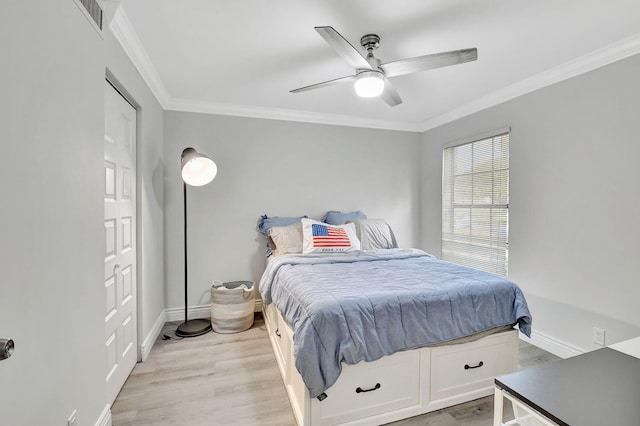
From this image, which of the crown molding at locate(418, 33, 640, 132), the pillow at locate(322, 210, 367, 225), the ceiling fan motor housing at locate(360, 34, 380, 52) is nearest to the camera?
the ceiling fan motor housing at locate(360, 34, 380, 52)

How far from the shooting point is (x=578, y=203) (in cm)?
247

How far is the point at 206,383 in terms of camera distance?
2.16 metres

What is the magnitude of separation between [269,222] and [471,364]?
2377mm

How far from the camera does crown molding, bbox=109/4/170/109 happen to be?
1.83m

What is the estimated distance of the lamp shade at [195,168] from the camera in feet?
9.17

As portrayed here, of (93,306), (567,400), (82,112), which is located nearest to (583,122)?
(567,400)

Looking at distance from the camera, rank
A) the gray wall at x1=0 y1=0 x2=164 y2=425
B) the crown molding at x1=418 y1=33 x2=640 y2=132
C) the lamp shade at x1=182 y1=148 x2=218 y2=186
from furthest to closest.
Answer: the lamp shade at x1=182 y1=148 x2=218 y2=186 < the crown molding at x1=418 y1=33 x2=640 y2=132 < the gray wall at x1=0 y1=0 x2=164 y2=425

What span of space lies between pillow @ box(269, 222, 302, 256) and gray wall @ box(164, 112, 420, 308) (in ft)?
1.24

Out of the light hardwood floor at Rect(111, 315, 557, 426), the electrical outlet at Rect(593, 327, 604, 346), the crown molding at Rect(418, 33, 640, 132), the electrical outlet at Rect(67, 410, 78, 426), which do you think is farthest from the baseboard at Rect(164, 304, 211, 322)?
the crown molding at Rect(418, 33, 640, 132)

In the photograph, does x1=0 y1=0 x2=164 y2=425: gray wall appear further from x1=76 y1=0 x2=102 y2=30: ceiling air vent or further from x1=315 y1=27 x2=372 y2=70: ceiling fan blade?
x1=315 y1=27 x2=372 y2=70: ceiling fan blade

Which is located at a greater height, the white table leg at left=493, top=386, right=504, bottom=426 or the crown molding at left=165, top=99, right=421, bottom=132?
the crown molding at left=165, top=99, right=421, bottom=132

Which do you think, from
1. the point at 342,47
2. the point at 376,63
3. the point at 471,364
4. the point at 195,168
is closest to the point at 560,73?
the point at 376,63

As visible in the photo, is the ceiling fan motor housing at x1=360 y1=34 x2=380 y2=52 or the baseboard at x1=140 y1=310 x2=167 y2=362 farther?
the baseboard at x1=140 y1=310 x2=167 y2=362

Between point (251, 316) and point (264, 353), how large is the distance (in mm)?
591
